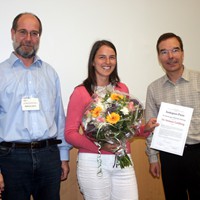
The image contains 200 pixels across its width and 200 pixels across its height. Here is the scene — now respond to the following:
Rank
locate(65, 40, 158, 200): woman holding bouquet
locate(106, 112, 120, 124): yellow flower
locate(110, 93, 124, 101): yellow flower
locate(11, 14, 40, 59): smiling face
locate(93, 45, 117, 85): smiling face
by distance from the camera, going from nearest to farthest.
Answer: locate(106, 112, 120, 124): yellow flower
locate(110, 93, 124, 101): yellow flower
locate(65, 40, 158, 200): woman holding bouquet
locate(11, 14, 40, 59): smiling face
locate(93, 45, 117, 85): smiling face

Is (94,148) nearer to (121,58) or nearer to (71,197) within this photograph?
(71,197)

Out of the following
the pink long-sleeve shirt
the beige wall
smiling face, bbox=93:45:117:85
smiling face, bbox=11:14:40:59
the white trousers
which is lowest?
the beige wall

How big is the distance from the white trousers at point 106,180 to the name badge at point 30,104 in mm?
559

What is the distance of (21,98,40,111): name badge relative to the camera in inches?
78.0

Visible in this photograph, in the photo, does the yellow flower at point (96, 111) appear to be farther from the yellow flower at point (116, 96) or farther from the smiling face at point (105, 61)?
the smiling face at point (105, 61)

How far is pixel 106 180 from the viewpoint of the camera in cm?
192

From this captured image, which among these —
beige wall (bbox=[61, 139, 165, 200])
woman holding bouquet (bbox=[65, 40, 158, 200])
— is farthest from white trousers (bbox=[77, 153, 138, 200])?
beige wall (bbox=[61, 139, 165, 200])

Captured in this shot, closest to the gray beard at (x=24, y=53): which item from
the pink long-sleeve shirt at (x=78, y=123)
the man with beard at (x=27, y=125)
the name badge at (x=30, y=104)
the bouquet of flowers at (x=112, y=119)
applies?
the man with beard at (x=27, y=125)

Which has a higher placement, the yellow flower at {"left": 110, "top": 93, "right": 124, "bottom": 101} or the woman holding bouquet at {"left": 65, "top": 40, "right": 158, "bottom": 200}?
the yellow flower at {"left": 110, "top": 93, "right": 124, "bottom": 101}

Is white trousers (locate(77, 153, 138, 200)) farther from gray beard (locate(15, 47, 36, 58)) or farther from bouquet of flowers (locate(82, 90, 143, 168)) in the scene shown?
gray beard (locate(15, 47, 36, 58))

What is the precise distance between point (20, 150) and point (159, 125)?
119 centimetres

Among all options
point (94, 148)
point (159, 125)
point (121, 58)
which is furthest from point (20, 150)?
point (121, 58)

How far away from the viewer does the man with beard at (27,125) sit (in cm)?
194

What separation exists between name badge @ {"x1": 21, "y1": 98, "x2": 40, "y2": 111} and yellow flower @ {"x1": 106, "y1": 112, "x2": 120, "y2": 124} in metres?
0.64
